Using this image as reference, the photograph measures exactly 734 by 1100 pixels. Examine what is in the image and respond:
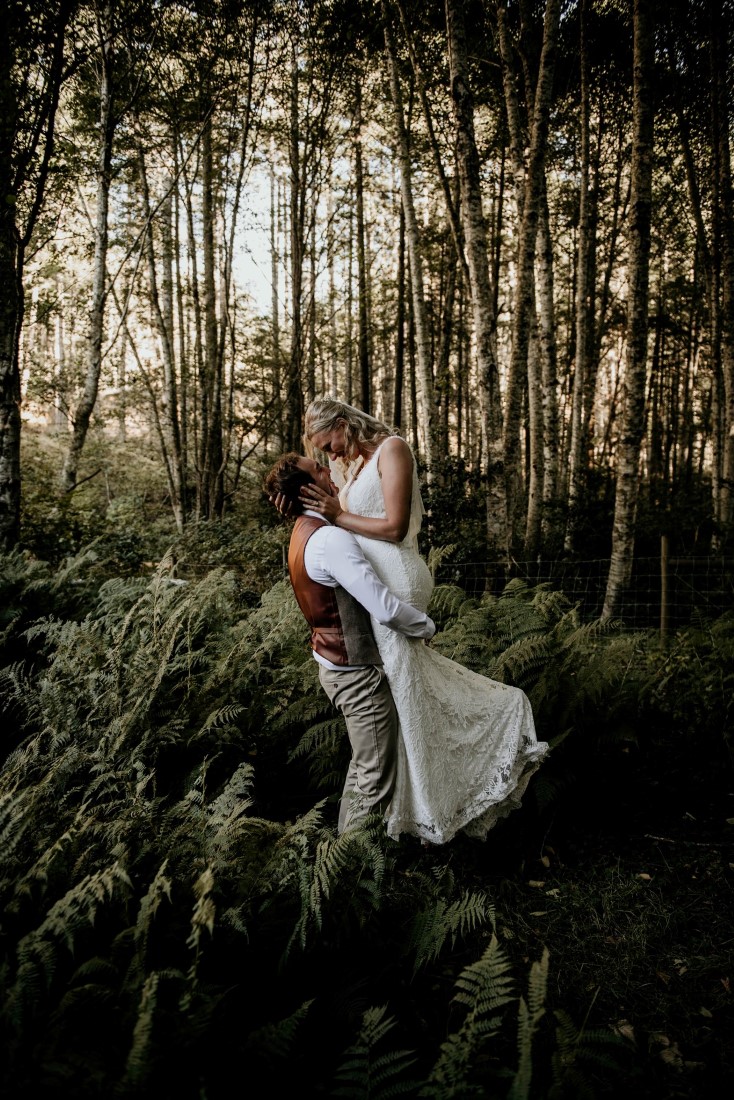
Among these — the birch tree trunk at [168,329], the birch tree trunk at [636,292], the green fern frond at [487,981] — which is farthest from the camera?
the birch tree trunk at [168,329]

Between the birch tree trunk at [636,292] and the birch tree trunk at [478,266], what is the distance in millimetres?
1771

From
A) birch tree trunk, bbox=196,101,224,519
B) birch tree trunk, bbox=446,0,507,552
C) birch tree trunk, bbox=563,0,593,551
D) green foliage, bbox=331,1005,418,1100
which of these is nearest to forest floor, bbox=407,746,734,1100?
green foliage, bbox=331,1005,418,1100

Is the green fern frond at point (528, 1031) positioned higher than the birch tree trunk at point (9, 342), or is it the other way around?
the birch tree trunk at point (9, 342)

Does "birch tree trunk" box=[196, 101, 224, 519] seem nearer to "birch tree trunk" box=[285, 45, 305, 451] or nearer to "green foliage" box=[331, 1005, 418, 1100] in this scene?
"birch tree trunk" box=[285, 45, 305, 451]

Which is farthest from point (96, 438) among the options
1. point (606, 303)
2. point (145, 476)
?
point (606, 303)

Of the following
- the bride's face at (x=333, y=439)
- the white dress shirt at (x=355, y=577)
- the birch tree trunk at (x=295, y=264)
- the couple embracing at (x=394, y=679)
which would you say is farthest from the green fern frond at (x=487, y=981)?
the birch tree trunk at (x=295, y=264)

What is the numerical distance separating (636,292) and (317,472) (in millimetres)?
5511

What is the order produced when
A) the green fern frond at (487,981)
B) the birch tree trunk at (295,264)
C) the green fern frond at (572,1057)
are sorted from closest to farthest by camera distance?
the green fern frond at (572,1057)
the green fern frond at (487,981)
the birch tree trunk at (295,264)

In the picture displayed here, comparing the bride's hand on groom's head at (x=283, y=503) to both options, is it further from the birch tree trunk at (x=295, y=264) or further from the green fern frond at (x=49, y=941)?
the birch tree trunk at (x=295, y=264)

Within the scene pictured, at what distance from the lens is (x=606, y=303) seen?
50.1ft

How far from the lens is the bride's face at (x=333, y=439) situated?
281 centimetres

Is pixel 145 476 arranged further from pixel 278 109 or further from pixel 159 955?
pixel 159 955

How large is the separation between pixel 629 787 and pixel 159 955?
2965mm

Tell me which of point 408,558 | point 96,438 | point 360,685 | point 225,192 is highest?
point 225,192
